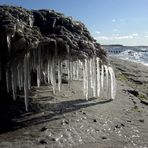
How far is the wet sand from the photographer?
30.2 ft

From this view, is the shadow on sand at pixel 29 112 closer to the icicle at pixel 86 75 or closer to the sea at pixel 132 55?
the icicle at pixel 86 75

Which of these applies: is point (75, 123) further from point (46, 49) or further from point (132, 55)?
point (132, 55)

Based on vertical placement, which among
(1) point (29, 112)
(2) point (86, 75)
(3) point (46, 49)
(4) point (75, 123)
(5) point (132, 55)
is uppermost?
(3) point (46, 49)

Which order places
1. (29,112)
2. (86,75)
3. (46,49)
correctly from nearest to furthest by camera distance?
(29,112)
(46,49)
(86,75)

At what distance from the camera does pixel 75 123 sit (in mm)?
10352

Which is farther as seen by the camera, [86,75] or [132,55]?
[132,55]

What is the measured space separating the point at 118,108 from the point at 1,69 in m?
3.95

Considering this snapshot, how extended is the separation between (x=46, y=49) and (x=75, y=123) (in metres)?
2.39

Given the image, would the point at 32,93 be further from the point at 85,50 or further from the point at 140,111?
the point at 140,111

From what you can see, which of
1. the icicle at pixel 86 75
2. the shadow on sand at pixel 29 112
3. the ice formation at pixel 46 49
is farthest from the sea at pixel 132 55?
the shadow on sand at pixel 29 112

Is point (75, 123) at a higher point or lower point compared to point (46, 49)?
lower

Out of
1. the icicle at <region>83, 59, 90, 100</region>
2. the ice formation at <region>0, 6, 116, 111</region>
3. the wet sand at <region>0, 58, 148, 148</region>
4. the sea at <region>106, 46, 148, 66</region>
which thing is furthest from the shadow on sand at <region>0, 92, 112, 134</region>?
the sea at <region>106, 46, 148, 66</region>

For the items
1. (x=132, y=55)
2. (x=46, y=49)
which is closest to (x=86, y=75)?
(x=46, y=49)

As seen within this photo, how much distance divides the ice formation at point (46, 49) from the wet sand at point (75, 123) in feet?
1.54
